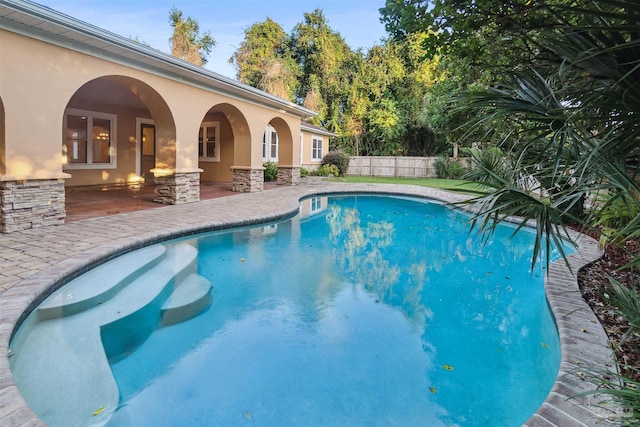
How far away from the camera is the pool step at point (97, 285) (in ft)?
14.3

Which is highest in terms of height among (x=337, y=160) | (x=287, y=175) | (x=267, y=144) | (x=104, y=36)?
(x=104, y=36)

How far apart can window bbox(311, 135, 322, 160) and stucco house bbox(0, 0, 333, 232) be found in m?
4.62

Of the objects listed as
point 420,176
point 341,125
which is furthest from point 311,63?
point 420,176

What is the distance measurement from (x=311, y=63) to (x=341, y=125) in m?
6.01

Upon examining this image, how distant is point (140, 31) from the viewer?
103ft

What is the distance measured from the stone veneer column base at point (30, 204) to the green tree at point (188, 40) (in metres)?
22.7

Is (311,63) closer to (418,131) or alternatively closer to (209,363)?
(418,131)

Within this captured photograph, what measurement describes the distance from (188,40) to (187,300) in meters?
28.8

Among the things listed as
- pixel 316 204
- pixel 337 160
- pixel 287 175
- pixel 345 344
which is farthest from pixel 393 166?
pixel 345 344

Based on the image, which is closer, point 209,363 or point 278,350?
point 209,363

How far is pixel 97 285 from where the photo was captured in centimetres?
493

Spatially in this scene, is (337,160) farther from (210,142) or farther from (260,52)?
(260,52)

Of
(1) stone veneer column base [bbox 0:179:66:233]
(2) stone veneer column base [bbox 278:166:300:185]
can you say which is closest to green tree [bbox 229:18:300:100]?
(2) stone veneer column base [bbox 278:166:300:185]

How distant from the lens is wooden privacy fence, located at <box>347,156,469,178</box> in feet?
84.9
